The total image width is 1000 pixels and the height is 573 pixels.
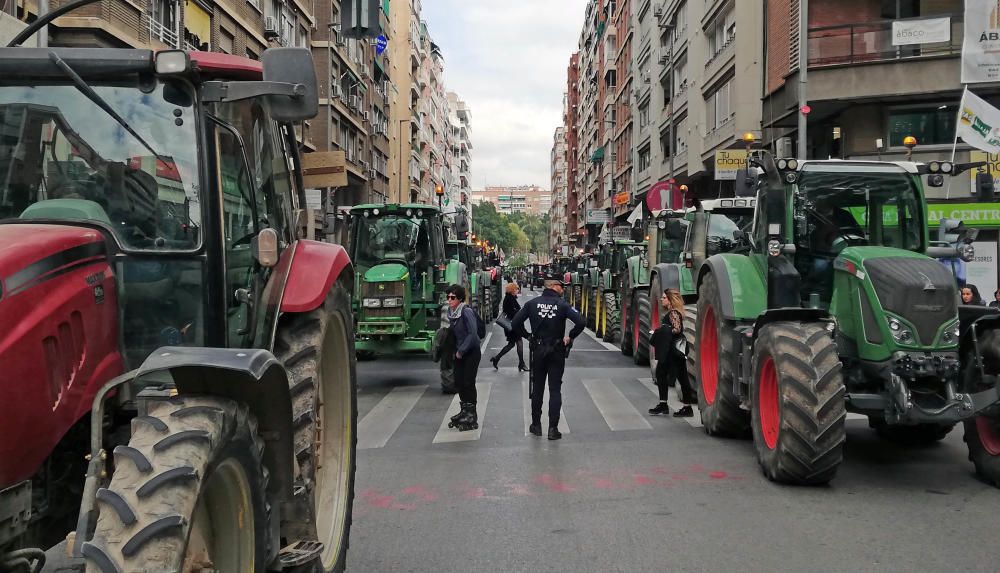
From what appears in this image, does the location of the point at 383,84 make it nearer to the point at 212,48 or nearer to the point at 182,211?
the point at 212,48

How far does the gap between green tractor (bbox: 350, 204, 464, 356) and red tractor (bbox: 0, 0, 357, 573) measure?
9519 millimetres

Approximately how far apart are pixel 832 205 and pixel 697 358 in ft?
8.78

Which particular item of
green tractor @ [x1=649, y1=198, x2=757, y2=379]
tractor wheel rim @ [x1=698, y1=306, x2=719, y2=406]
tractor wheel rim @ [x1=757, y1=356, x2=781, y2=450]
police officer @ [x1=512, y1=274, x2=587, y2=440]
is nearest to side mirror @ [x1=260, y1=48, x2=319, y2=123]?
tractor wheel rim @ [x1=757, y1=356, x2=781, y2=450]

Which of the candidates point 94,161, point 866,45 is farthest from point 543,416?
point 866,45

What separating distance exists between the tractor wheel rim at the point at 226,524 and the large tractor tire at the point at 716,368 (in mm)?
6625

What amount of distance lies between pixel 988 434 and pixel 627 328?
1142 cm

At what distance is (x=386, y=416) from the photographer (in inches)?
444

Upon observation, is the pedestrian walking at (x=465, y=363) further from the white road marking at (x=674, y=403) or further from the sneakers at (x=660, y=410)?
the white road marking at (x=674, y=403)

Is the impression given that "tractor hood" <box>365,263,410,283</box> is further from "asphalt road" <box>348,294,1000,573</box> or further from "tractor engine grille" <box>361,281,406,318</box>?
"asphalt road" <box>348,294,1000,573</box>

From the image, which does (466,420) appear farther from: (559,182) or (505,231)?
(505,231)

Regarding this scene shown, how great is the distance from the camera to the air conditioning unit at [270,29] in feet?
100

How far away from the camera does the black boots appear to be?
10.2m

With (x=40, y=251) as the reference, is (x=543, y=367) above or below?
below

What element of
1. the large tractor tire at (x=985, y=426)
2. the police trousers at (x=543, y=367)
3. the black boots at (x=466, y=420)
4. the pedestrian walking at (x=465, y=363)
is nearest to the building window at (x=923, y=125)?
the pedestrian walking at (x=465, y=363)
